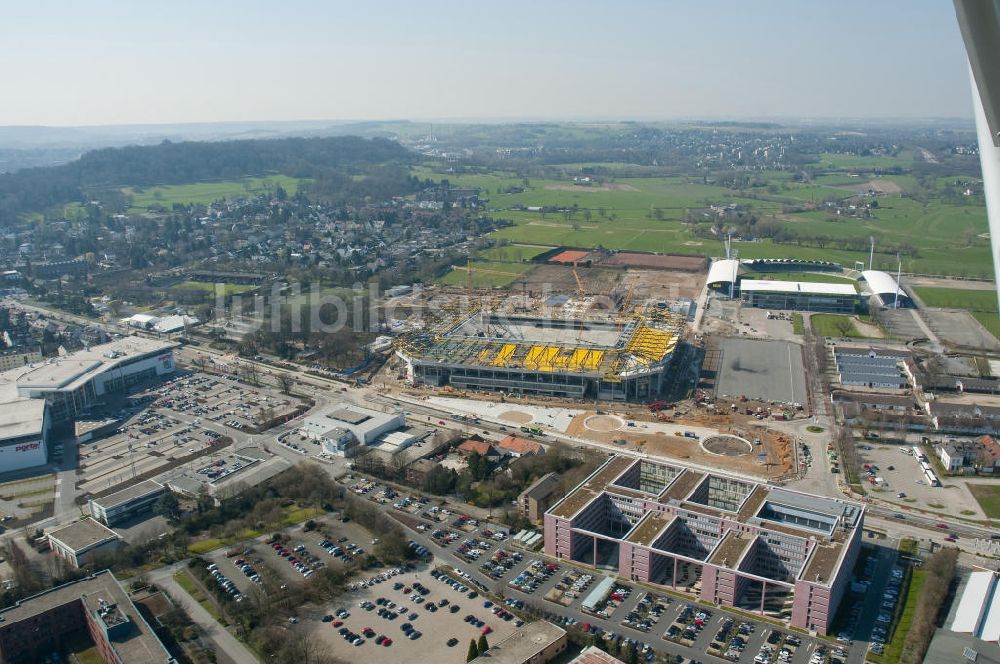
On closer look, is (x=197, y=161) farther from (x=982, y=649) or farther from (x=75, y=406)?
(x=982, y=649)

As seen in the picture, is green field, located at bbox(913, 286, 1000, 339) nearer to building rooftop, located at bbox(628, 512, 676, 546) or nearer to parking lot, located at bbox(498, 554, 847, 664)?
building rooftop, located at bbox(628, 512, 676, 546)

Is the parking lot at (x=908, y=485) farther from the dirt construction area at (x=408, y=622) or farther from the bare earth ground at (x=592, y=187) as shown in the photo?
the bare earth ground at (x=592, y=187)

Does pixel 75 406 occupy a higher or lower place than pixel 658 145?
lower

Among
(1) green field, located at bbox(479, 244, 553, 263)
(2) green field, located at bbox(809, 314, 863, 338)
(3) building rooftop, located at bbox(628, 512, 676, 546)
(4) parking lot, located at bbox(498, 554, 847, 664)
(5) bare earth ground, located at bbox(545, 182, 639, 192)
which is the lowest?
(4) parking lot, located at bbox(498, 554, 847, 664)

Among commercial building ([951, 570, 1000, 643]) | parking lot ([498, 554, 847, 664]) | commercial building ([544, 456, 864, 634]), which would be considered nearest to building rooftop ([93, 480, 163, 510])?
parking lot ([498, 554, 847, 664])

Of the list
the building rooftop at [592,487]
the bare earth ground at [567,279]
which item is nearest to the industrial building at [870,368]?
the building rooftop at [592,487]

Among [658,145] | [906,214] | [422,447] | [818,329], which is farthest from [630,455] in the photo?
[658,145]
